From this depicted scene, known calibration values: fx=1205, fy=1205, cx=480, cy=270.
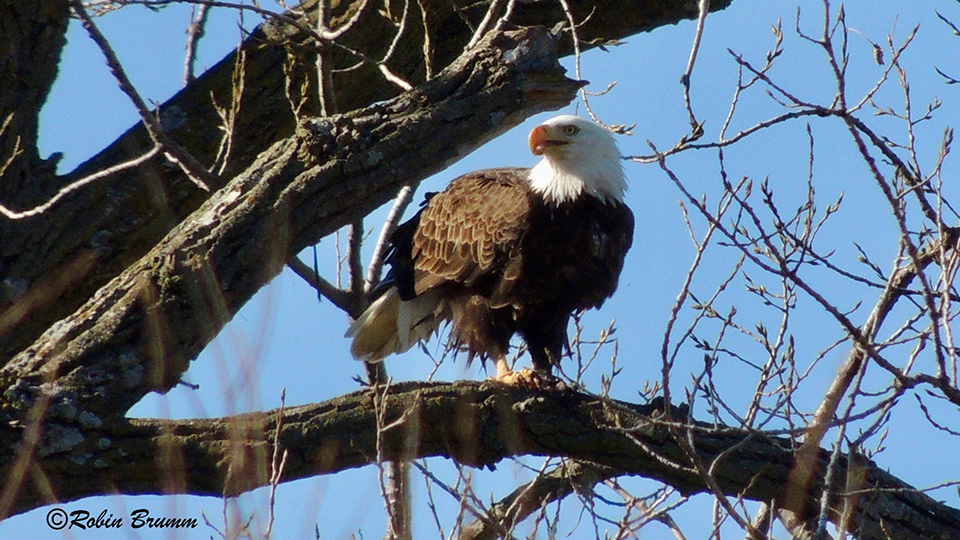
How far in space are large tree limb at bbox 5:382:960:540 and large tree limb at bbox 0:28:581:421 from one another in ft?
0.61

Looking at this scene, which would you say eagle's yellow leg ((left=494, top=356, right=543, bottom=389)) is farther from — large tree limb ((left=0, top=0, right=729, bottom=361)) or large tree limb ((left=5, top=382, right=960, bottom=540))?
large tree limb ((left=0, top=0, right=729, bottom=361))

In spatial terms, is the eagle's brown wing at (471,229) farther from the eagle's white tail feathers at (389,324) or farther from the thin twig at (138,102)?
the thin twig at (138,102)

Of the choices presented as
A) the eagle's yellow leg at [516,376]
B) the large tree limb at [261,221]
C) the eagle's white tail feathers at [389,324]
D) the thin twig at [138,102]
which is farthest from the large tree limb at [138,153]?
the eagle's yellow leg at [516,376]

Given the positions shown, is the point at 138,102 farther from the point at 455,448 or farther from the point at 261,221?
the point at 455,448

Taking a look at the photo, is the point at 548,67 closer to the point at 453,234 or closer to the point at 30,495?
the point at 453,234

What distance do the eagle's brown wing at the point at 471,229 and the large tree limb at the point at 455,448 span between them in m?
1.06

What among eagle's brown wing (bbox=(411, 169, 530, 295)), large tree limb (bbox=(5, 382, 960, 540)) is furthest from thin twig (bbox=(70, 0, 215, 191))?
eagle's brown wing (bbox=(411, 169, 530, 295))

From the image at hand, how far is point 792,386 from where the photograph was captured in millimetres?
3680

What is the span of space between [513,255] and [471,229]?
22 centimetres

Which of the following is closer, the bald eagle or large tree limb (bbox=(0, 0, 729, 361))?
large tree limb (bbox=(0, 0, 729, 361))

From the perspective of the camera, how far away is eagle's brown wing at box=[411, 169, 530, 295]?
493 centimetres

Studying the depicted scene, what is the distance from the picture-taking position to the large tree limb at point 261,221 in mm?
3506

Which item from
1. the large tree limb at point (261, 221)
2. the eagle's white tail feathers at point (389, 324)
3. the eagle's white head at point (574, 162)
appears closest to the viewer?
the large tree limb at point (261, 221)

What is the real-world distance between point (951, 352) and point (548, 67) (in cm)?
180
